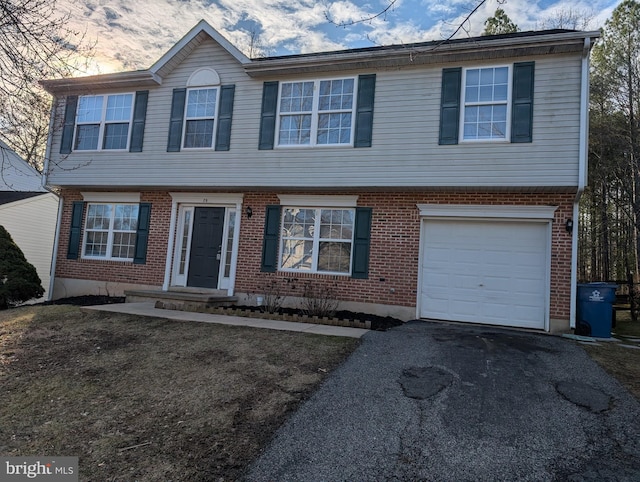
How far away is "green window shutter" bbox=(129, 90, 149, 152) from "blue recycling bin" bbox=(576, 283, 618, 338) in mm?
10919

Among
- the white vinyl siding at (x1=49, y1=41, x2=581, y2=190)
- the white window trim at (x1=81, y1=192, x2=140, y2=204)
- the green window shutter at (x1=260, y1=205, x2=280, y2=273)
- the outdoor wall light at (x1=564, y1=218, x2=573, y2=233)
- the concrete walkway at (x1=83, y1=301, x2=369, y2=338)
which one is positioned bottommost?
the concrete walkway at (x1=83, y1=301, x2=369, y2=338)

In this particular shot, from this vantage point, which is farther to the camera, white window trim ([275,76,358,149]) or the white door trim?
the white door trim

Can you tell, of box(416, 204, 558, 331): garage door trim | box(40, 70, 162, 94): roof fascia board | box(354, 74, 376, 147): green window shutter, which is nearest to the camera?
box(416, 204, 558, 331): garage door trim

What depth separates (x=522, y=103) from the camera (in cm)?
780

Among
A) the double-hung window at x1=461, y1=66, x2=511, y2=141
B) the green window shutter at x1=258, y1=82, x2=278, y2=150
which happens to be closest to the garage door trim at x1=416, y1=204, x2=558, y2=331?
the double-hung window at x1=461, y1=66, x2=511, y2=141

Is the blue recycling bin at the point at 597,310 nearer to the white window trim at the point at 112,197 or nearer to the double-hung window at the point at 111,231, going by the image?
the double-hung window at the point at 111,231

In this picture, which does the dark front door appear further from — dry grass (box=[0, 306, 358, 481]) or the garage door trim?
the garage door trim

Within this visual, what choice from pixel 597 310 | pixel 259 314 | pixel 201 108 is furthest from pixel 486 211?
pixel 201 108

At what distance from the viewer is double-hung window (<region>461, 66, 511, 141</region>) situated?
26.1 feet

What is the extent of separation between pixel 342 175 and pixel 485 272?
3678mm

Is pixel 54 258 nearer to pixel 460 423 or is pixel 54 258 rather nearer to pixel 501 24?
pixel 460 423

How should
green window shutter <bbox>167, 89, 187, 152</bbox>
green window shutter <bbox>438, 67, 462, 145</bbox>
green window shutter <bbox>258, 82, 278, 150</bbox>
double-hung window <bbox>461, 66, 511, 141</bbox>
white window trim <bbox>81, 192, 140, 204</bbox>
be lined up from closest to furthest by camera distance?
double-hung window <bbox>461, 66, 511, 141</bbox> < green window shutter <bbox>438, 67, 462, 145</bbox> < green window shutter <bbox>258, 82, 278, 150</bbox> < green window shutter <bbox>167, 89, 187, 152</bbox> < white window trim <bbox>81, 192, 140, 204</bbox>

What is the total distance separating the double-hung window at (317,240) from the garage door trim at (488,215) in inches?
63.0

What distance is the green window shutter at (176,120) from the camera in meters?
10.1
